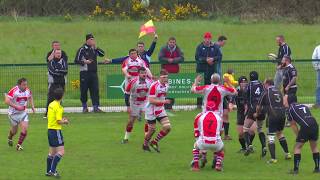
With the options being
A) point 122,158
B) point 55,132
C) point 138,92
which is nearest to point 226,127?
point 138,92

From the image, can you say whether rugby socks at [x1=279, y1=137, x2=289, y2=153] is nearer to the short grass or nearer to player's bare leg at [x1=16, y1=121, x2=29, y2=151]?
the short grass

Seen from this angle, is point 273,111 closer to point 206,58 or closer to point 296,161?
point 296,161

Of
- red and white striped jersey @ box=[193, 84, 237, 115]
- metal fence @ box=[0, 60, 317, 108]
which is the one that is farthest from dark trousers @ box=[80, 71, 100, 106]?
red and white striped jersey @ box=[193, 84, 237, 115]

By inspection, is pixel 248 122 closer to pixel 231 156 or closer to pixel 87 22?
pixel 231 156

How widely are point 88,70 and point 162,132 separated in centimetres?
792

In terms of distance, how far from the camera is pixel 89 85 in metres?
27.1

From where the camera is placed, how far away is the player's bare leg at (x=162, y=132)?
19.5 m

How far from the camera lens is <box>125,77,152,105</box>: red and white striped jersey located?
2067cm

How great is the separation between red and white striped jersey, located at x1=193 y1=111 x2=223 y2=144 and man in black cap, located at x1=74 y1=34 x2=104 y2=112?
1029 cm

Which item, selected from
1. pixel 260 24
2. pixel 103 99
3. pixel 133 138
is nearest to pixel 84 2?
pixel 260 24

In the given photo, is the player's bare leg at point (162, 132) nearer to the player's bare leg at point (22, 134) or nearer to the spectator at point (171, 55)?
the player's bare leg at point (22, 134)

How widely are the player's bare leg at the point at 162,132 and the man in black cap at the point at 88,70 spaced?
A: 7.38 meters

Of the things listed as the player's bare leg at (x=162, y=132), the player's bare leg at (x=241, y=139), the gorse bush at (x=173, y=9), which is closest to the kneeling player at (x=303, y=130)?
the player's bare leg at (x=241, y=139)

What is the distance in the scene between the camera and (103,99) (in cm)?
2844
